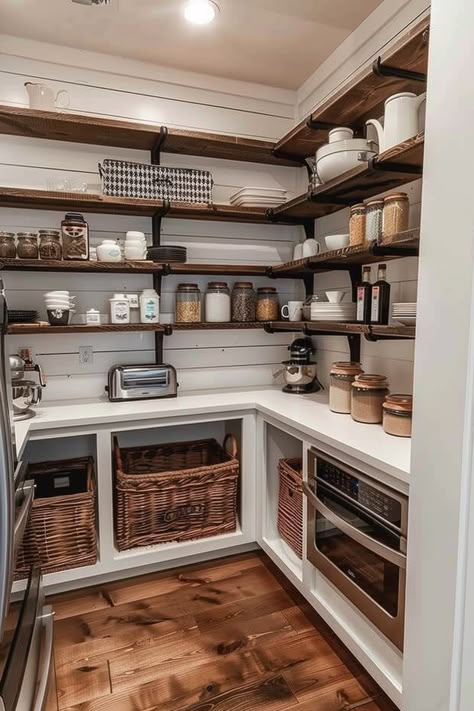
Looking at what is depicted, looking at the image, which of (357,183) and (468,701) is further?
(357,183)

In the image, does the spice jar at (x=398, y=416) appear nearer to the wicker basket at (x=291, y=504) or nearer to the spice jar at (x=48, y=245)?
the wicker basket at (x=291, y=504)

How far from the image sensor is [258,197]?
2.48m

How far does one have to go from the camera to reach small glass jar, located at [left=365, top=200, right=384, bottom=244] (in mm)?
1731

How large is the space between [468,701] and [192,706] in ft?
3.16

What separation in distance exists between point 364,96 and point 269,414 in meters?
1.45

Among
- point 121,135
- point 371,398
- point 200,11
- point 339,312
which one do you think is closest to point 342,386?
point 371,398

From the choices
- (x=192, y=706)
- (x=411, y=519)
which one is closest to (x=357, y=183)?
(x=411, y=519)

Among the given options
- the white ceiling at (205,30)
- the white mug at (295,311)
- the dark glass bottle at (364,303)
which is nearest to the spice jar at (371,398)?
the dark glass bottle at (364,303)

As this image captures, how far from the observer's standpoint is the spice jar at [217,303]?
2521mm

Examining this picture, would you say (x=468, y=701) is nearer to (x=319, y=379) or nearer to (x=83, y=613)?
(x=83, y=613)

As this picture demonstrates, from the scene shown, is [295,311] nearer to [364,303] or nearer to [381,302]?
[364,303]

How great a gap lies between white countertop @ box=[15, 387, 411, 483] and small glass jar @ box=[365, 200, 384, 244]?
74cm

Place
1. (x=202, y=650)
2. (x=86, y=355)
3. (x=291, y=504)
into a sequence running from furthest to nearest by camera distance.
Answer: (x=86, y=355), (x=291, y=504), (x=202, y=650)

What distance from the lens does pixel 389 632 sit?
1.33 metres
